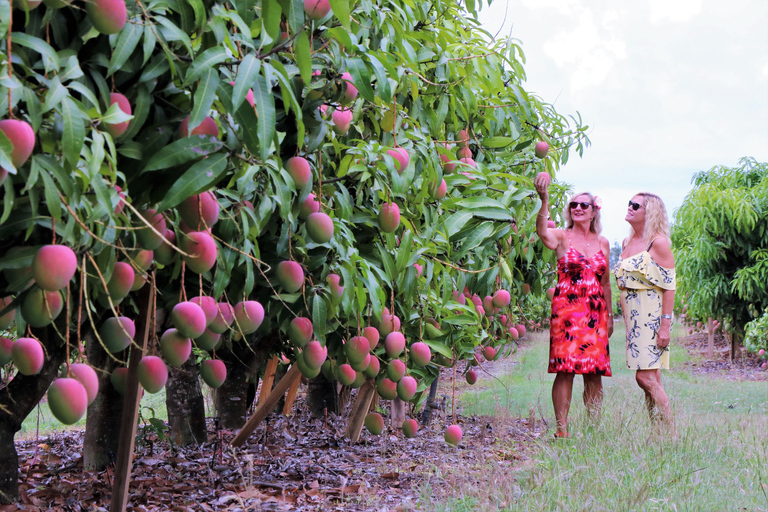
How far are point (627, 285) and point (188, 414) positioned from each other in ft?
7.44

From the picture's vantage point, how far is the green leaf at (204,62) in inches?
38.5

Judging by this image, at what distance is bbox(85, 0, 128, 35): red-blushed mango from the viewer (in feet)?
3.03

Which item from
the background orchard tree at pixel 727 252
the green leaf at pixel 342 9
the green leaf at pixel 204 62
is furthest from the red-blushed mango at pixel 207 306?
the background orchard tree at pixel 727 252

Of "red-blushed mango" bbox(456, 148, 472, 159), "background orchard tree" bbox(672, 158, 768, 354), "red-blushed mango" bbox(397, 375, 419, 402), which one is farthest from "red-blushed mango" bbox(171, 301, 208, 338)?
"background orchard tree" bbox(672, 158, 768, 354)

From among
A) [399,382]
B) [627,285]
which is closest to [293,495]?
[399,382]

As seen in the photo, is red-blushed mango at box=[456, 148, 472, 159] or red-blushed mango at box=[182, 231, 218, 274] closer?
red-blushed mango at box=[182, 231, 218, 274]

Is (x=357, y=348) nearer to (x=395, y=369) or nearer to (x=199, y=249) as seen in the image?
(x=395, y=369)

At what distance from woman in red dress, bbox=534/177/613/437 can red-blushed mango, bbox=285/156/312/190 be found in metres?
2.18

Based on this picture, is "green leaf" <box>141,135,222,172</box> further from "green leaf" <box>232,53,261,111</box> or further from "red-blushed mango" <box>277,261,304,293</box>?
"red-blushed mango" <box>277,261,304,293</box>

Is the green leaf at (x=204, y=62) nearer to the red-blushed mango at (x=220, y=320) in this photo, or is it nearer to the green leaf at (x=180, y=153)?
the green leaf at (x=180, y=153)

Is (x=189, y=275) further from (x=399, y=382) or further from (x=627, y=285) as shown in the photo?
(x=627, y=285)

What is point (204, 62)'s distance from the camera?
99cm

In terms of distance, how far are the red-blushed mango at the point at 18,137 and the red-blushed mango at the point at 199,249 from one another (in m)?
0.36

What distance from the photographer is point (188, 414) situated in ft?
11.2
